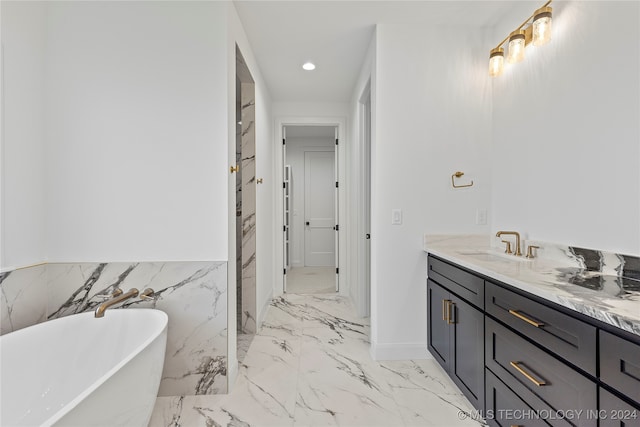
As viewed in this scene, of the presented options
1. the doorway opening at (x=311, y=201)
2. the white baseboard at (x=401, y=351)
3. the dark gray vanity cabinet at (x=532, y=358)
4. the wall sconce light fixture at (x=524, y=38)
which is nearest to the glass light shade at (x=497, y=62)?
the wall sconce light fixture at (x=524, y=38)

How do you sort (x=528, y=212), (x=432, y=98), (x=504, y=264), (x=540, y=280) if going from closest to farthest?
(x=540, y=280)
(x=504, y=264)
(x=528, y=212)
(x=432, y=98)

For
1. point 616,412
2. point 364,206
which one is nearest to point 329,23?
point 364,206

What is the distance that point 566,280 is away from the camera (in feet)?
4.34

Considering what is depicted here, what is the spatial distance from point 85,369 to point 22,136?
1308 millimetres

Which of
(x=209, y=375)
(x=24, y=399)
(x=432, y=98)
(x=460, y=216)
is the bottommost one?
(x=209, y=375)

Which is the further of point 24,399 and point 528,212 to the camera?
point 528,212

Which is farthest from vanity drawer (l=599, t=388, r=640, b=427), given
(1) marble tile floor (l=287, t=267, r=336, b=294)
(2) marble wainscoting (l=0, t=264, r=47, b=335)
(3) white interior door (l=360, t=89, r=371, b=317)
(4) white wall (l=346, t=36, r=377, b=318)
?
(1) marble tile floor (l=287, t=267, r=336, b=294)

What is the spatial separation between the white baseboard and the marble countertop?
0.75m

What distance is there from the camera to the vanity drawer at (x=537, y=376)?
3.30 feet

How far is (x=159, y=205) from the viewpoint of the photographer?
190 cm

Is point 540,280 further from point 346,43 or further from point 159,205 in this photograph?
point 346,43

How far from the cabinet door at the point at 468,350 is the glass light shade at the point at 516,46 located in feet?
5.07

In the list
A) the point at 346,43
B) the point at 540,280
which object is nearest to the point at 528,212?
the point at 540,280

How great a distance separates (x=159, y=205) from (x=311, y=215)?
173 inches
